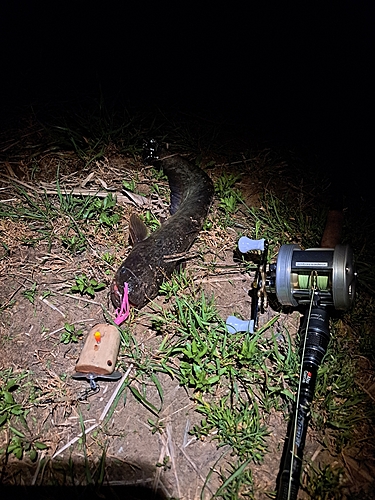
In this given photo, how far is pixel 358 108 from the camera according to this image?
4.32 m

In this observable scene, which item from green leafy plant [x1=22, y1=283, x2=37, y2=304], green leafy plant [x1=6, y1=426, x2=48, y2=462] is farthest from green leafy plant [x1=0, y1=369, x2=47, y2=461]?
green leafy plant [x1=22, y1=283, x2=37, y2=304]

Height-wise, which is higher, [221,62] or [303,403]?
[221,62]

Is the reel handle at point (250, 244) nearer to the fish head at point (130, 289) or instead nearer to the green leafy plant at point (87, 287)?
the fish head at point (130, 289)

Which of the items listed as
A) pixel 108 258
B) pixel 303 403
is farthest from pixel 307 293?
pixel 108 258

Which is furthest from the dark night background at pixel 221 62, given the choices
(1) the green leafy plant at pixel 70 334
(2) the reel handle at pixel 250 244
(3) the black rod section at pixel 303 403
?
(1) the green leafy plant at pixel 70 334

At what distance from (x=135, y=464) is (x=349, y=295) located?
123 cm

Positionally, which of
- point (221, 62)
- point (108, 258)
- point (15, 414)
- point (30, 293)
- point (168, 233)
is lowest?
point (15, 414)

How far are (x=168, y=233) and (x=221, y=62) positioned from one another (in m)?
2.13

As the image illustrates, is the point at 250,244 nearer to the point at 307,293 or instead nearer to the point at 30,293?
the point at 307,293

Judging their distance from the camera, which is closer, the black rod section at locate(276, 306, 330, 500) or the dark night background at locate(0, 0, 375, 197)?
the black rod section at locate(276, 306, 330, 500)

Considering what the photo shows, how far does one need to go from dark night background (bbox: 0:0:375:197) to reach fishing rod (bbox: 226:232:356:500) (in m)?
1.29

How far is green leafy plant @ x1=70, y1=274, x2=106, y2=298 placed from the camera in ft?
10.6

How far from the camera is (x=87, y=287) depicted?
3.25 m

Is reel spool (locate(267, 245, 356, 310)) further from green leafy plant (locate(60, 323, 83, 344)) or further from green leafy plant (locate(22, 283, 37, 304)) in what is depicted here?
green leafy plant (locate(22, 283, 37, 304))
